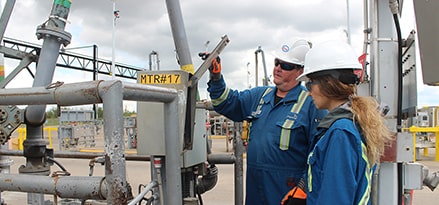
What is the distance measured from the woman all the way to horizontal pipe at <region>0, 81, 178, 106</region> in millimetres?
784

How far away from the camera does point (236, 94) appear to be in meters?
3.00

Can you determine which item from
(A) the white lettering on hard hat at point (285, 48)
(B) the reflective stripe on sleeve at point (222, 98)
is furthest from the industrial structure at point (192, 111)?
(A) the white lettering on hard hat at point (285, 48)

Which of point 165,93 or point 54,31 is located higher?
point 54,31

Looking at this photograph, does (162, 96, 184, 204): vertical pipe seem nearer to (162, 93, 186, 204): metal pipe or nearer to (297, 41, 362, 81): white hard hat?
(162, 93, 186, 204): metal pipe

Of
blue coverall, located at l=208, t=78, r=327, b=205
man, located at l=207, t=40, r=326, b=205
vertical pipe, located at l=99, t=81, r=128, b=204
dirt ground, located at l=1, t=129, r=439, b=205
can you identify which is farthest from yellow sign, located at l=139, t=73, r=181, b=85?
dirt ground, located at l=1, t=129, r=439, b=205

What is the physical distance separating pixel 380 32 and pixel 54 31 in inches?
83.6

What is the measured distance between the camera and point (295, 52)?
106 inches

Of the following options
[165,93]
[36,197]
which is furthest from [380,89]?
[36,197]

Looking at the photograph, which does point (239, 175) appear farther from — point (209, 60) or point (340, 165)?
point (340, 165)

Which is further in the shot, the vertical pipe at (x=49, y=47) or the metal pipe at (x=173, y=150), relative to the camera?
the vertical pipe at (x=49, y=47)

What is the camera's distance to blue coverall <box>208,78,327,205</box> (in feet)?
8.15

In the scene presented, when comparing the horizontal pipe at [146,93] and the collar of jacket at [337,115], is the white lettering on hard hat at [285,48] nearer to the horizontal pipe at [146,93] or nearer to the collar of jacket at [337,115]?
the collar of jacket at [337,115]

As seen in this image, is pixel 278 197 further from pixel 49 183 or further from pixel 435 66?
pixel 49 183

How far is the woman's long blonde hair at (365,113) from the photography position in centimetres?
161
